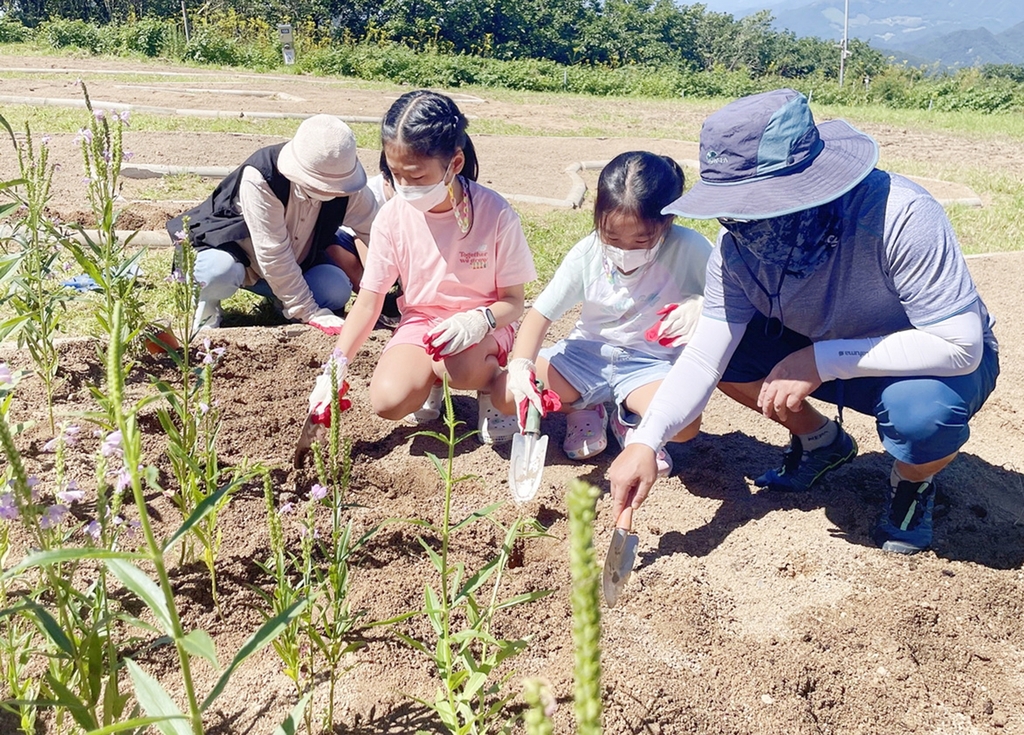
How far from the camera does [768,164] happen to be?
2025 mm

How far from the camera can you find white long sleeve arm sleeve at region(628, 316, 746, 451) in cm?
229

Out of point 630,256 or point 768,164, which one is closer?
point 768,164

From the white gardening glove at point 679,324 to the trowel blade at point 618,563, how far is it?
80 centimetres

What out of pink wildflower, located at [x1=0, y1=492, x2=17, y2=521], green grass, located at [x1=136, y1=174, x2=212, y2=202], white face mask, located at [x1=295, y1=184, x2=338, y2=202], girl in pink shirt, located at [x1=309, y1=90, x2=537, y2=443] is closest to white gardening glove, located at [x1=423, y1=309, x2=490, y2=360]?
girl in pink shirt, located at [x1=309, y1=90, x2=537, y2=443]

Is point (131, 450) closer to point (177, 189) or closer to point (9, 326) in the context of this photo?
point (9, 326)

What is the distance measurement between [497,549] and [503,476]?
0.42m

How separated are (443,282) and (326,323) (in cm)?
80

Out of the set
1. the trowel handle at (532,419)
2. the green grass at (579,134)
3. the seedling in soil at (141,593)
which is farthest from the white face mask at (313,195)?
the seedling in soil at (141,593)

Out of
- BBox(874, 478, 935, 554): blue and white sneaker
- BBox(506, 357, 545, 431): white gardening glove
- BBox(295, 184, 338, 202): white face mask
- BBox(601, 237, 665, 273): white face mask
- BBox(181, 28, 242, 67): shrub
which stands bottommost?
BBox(874, 478, 935, 554): blue and white sneaker

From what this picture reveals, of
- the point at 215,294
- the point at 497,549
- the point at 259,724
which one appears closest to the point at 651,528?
the point at 497,549

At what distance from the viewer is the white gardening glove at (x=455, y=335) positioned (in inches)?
109

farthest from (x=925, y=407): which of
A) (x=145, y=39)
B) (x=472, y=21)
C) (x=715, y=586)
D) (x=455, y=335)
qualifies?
(x=472, y=21)

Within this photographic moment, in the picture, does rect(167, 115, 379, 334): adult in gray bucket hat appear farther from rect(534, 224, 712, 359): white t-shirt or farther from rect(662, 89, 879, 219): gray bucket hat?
rect(662, 89, 879, 219): gray bucket hat

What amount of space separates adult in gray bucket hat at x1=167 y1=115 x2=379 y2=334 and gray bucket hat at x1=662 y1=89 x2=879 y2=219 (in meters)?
1.76
